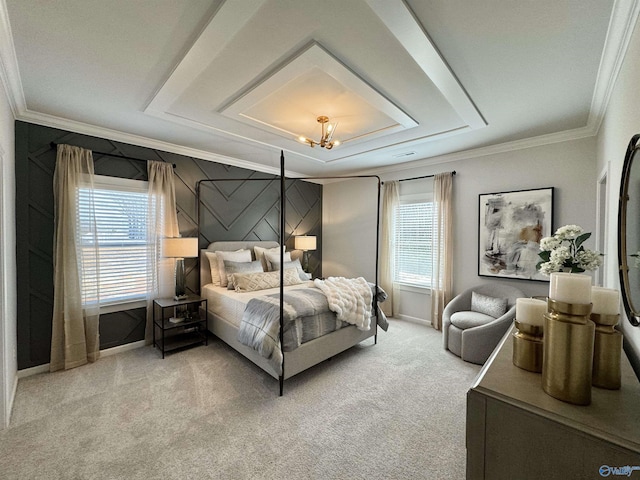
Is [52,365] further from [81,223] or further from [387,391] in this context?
[387,391]

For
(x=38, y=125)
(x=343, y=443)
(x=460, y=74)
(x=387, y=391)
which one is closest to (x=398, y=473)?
(x=343, y=443)

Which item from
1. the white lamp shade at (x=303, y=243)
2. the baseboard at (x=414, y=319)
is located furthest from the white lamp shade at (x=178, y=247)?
the baseboard at (x=414, y=319)

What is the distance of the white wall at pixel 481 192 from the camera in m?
3.13

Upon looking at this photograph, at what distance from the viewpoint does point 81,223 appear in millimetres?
3016

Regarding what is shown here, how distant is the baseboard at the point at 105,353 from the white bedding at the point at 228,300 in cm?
100

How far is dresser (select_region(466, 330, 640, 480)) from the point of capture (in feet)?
2.44

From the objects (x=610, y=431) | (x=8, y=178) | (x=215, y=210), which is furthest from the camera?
(x=215, y=210)

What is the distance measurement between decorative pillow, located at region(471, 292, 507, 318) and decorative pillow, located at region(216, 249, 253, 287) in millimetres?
3346

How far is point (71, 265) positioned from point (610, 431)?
421 centimetres

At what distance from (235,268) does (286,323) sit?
5.53ft

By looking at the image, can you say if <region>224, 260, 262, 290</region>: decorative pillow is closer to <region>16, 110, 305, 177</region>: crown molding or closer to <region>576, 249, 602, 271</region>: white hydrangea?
<region>16, 110, 305, 177</region>: crown molding

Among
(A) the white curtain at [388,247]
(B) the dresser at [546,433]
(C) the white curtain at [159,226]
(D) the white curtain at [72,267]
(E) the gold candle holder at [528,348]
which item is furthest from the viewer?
(A) the white curtain at [388,247]

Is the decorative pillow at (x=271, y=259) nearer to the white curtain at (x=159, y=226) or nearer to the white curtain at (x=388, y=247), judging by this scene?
the white curtain at (x=159, y=226)

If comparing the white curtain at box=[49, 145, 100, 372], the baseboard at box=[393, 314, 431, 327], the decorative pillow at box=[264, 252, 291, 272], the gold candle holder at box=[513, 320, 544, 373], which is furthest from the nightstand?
the gold candle holder at box=[513, 320, 544, 373]
